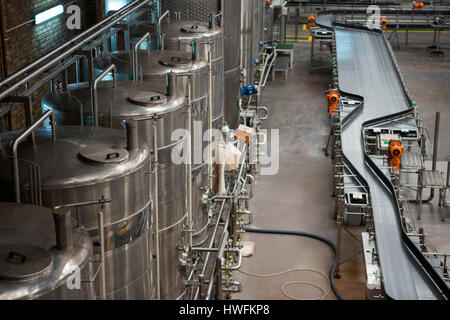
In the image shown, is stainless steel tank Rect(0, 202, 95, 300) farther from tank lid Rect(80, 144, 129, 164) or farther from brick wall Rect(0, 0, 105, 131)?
brick wall Rect(0, 0, 105, 131)

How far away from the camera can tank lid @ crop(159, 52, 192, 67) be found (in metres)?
7.02

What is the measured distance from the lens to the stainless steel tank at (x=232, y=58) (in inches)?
438

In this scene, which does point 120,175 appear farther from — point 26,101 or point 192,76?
point 192,76

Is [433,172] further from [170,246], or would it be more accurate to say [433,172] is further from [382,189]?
[170,246]

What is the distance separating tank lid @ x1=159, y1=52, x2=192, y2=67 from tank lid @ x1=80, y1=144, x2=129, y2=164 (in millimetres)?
2484

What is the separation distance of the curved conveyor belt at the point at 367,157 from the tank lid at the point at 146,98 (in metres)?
3.48

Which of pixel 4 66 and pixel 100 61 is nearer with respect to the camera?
pixel 100 61

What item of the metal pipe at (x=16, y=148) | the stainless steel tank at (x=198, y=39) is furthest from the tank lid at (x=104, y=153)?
the stainless steel tank at (x=198, y=39)

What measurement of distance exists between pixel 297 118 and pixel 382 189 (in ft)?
21.3

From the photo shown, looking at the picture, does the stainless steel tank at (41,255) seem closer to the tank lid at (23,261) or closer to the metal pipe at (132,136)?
the tank lid at (23,261)

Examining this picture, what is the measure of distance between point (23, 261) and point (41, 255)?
0.34 feet

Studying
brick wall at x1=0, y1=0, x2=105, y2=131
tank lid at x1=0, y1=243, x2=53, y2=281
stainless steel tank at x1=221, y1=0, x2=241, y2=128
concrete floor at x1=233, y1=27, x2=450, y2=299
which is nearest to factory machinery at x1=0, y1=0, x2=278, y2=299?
tank lid at x1=0, y1=243, x2=53, y2=281

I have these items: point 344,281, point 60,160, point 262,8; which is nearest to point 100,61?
point 60,160
